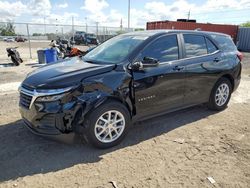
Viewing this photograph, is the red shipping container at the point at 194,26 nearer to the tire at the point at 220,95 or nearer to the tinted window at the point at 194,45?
the tire at the point at 220,95

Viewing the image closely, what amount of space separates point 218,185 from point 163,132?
1527 mm

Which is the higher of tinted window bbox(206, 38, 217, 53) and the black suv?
tinted window bbox(206, 38, 217, 53)

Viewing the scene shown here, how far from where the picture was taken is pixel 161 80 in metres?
4.11

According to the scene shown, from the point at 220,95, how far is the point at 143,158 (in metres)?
2.79

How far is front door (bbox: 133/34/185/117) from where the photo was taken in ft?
12.8

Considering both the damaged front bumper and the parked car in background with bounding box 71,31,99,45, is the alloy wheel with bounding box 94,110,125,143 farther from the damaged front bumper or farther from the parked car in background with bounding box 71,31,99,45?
the parked car in background with bounding box 71,31,99,45

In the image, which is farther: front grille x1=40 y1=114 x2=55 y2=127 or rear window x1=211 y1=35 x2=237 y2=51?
rear window x1=211 y1=35 x2=237 y2=51

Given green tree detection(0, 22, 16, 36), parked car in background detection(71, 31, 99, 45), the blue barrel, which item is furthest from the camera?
parked car in background detection(71, 31, 99, 45)

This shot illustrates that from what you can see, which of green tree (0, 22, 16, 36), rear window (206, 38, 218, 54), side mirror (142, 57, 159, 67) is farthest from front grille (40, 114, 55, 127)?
green tree (0, 22, 16, 36)

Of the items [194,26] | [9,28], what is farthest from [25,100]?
[9,28]

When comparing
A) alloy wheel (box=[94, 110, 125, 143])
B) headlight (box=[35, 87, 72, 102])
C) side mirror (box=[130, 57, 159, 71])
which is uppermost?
side mirror (box=[130, 57, 159, 71])

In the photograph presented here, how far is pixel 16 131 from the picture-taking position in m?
4.18

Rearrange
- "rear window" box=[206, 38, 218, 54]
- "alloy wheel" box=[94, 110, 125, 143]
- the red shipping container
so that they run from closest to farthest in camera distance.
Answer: "alloy wheel" box=[94, 110, 125, 143] → "rear window" box=[206, 38, 218, 54] → the red shipping container

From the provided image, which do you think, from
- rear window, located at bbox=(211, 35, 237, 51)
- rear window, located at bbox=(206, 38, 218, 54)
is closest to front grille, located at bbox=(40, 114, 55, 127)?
rear window, located at bbox=(206, 38, 218, 54)
